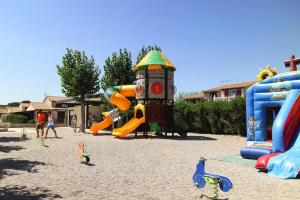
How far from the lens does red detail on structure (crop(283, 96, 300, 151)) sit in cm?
1087

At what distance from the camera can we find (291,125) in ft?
36.7

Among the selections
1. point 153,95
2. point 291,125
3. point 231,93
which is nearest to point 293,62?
point 291,125

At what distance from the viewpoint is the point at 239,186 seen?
7.96 metres

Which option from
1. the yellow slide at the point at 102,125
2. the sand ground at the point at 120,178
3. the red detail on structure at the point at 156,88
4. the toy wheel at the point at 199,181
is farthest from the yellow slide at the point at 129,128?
the toy wheel at the point at 199,181

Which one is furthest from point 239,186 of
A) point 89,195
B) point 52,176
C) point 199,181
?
point 52,176

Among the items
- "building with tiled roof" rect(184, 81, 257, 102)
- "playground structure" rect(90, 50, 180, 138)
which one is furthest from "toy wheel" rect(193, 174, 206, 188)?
"building with tiled roof" rect(184, 81, 257, 102)

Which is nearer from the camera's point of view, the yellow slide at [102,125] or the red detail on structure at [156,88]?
the red detail on structure at [156,88]

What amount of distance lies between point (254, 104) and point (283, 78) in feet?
5.63

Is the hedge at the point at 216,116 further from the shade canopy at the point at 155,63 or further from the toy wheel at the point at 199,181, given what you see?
the toy wheel at the point at 199,181

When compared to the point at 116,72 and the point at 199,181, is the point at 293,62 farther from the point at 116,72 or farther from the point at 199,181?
the point at 116,72

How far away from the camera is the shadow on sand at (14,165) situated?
953 centimetres

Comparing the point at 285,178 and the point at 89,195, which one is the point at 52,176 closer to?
the point at 89,195

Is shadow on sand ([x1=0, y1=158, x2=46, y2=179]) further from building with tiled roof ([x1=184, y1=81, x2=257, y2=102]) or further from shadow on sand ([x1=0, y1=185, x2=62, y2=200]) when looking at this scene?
building with tiled roof ([x1=184, y1=81, x2=257, y2=102])

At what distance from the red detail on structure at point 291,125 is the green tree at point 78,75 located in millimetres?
20121
